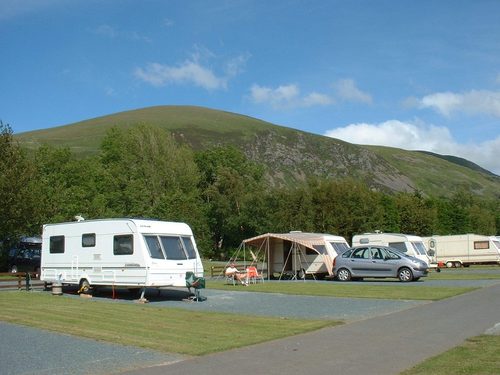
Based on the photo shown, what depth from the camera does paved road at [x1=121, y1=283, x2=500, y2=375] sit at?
8.30m

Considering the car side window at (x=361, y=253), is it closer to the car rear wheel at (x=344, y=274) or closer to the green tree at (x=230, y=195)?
the car rear wheel at (x=344, y=274)

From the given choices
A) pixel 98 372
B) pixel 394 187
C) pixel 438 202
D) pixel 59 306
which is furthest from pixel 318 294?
pixel 394 187

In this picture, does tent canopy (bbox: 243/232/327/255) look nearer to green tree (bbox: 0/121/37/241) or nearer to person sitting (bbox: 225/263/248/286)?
person sitting (bbox: 225/263/248/286)

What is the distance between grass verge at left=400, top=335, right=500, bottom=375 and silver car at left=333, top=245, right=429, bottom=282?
1618cm

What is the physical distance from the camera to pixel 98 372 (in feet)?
26.9

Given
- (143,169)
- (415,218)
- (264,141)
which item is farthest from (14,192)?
(264,141)

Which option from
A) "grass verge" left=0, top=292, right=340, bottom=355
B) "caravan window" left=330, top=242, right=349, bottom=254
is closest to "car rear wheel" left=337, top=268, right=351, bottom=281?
"caravan window" left=330, top=242, right=349, bottom=254

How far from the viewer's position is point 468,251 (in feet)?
142

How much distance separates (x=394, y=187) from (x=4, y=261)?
14366cm

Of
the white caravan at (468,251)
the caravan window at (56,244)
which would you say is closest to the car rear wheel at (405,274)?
the caravan window at (56,244)

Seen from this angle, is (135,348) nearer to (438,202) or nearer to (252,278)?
(252,278)

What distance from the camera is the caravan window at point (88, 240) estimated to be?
2039cm

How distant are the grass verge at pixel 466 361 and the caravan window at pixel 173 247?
1118cm

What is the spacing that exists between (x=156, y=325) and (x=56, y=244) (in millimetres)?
10625
